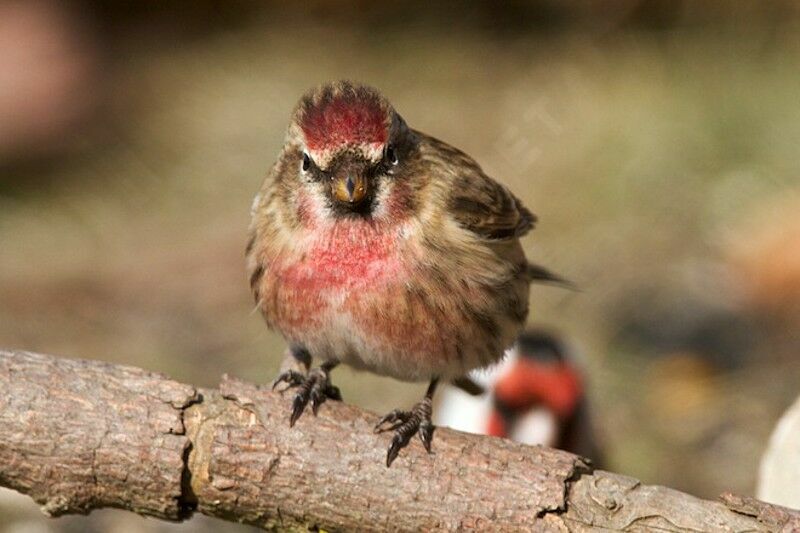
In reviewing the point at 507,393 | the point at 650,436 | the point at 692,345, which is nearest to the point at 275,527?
the point at 507,393

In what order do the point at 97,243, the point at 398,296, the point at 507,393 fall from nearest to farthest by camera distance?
1. the point at 398,296
2. the point at 507,393
3. the point at 97,243

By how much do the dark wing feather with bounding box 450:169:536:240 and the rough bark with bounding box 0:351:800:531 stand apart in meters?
0.80

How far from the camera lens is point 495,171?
844 cm

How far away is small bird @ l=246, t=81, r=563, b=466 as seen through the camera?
12.3 feet

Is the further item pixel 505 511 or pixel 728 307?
pixel 728 307

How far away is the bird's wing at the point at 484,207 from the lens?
418cm

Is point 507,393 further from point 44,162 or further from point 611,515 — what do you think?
point 44,162

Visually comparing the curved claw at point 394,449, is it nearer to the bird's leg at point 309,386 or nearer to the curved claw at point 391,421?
the curved claw at point 391,421

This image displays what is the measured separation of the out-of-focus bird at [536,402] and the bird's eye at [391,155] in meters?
2.58

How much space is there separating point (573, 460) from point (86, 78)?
20.4ft

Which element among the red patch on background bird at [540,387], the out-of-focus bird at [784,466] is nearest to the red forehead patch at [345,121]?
the out-of-focus bird at [784,466]

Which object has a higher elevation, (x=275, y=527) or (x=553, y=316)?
(x=553, y=316)

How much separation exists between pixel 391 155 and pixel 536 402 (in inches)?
115

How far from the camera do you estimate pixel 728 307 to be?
7.28 meters
